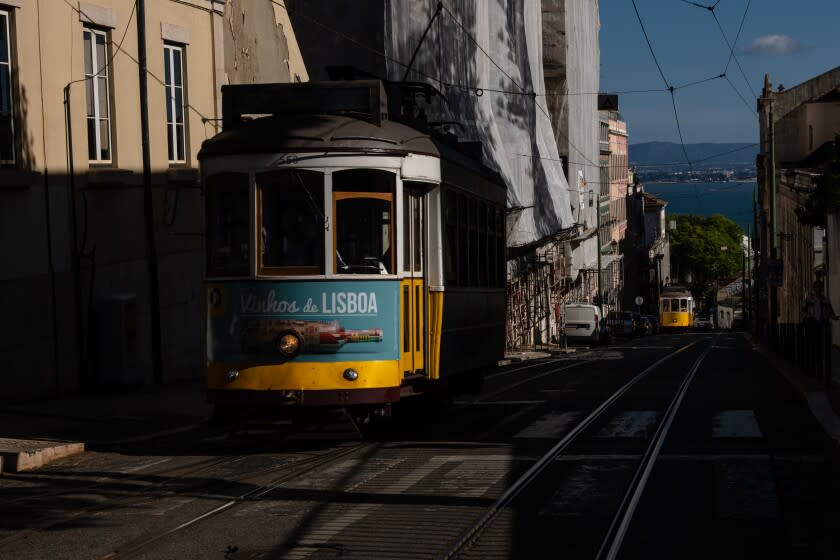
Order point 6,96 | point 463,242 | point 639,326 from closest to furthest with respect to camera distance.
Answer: point 463,242, point 6,96, point 639,326

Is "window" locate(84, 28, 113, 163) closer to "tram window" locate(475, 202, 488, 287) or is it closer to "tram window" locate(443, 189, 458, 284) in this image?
"tram window" locate(475, 202, 488, 287)

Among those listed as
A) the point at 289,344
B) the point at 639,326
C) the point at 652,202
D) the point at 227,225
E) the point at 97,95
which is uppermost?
the point at 652,202

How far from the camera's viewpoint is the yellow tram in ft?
38.3

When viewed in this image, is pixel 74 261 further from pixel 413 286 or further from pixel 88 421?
pixel 413 286

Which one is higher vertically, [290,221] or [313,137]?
[313,137]

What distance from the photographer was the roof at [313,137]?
11.9m

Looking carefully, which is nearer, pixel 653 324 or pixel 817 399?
pixel 817 399

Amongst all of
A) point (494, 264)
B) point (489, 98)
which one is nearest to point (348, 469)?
point (494, 264)

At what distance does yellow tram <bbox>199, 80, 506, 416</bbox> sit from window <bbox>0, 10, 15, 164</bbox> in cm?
535

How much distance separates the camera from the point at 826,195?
24172 millimetres

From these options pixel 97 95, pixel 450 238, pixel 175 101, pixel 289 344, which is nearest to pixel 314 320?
pixel 289 344

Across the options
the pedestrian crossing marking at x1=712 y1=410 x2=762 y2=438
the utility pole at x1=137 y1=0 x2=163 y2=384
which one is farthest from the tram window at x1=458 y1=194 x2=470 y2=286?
the utility pole at x1=137 y1=0 x2=163 y2=384

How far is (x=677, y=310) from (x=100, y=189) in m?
79.8

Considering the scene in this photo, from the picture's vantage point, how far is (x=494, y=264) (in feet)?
54.4
